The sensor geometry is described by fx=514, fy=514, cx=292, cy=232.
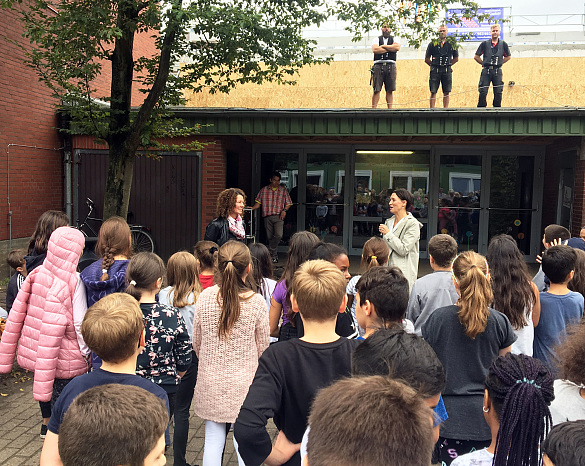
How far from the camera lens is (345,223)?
13.2 metres

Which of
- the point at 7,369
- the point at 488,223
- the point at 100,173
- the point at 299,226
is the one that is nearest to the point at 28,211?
the point at 100,173

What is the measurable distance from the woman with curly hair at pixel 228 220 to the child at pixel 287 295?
1.91 meters

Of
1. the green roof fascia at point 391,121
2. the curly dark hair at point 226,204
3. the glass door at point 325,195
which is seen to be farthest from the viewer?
the glass door at point 325,195

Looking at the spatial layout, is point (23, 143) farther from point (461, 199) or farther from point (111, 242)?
point (461, 199)

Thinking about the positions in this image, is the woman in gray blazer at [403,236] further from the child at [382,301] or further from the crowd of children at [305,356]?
the child at [382,301]

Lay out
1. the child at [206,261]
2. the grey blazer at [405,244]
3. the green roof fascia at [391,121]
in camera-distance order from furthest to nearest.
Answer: the green roof fascia at [391,121] → the grey blazer at [405,244] → the child at [206,261]

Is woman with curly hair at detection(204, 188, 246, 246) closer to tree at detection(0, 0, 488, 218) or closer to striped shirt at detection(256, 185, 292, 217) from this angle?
tree at detection(0, 0, 488, 218)

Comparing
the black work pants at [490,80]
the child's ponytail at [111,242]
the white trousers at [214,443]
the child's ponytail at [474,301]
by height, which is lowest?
the white trousers at [214,443]

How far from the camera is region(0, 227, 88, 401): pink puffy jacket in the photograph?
345cm

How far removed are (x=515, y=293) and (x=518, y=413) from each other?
1715 millimetres

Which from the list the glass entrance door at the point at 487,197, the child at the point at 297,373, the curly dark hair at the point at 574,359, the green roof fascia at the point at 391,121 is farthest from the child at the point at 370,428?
the glass entrance door at the point at 487,197

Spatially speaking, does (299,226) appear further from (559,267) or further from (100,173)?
(559,267)

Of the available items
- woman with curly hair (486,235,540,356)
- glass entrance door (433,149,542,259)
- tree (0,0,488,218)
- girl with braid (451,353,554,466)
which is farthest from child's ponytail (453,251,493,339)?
glass entrance door (433,149,542,259)

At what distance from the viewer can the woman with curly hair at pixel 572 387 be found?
206 cm
